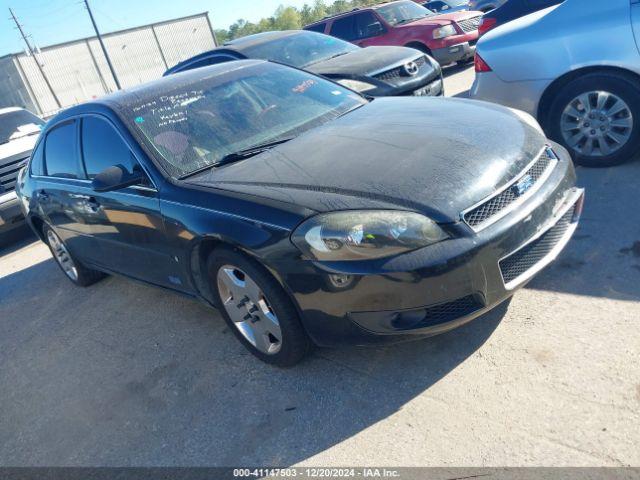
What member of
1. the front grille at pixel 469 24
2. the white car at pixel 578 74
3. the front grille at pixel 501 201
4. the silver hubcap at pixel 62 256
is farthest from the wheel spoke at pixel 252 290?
the front grille at pixel 469 24

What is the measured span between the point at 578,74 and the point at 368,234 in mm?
2996

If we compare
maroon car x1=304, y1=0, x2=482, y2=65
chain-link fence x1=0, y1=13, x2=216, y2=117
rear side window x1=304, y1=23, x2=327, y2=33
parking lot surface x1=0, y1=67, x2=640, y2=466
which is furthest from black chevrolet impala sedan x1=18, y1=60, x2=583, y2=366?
chain-link fence x1=0, y1=13, x2=216, y2=117

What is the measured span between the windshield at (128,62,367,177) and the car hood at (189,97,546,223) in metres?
0.21

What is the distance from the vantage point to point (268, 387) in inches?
115

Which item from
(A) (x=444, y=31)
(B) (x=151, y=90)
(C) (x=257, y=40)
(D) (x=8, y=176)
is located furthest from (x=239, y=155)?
(A) (x=444, y=31)

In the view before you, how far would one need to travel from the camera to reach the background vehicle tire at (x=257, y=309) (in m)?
2.70

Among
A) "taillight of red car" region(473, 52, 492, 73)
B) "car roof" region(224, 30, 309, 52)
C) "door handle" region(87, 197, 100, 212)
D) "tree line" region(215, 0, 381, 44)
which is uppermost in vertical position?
"car roof" region(224, 30, 309, 52)

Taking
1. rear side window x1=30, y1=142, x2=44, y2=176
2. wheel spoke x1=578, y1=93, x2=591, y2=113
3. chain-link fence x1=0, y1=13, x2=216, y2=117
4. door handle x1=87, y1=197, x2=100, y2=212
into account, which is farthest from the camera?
chain-link fence x1=0, y1=13, x2=216, y2=117

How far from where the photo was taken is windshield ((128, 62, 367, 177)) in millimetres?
3301

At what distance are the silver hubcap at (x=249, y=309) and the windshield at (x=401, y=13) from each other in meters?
9.86

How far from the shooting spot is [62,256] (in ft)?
17.4

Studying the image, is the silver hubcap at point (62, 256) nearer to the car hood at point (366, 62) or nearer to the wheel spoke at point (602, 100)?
the car hood at point (366, 62)

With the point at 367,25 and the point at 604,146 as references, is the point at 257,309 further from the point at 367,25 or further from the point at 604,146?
the point at 367,25

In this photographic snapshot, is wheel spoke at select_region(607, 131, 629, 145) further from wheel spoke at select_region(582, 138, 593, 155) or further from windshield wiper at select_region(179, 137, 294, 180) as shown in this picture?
windshield wiper at select_region(179, 137, 294, 180)
